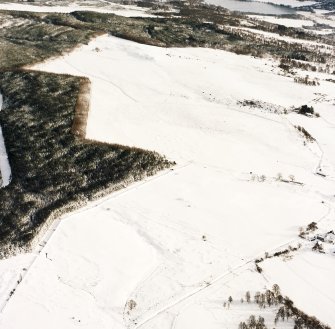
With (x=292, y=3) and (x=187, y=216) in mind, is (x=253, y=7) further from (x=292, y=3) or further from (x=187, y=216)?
(x=187, y=216)

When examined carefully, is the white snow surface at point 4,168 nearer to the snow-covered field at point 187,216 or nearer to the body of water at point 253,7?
the snow-covered field at point 187,216

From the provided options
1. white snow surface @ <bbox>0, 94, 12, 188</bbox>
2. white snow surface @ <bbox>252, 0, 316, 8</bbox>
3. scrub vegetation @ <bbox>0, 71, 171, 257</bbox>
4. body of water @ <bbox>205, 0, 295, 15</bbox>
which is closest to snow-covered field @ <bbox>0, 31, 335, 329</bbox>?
scrub vegetation @ <bbox>0, 71, 171, 257</bbox>

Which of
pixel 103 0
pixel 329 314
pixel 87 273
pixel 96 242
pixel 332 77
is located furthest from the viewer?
pixel 103 0

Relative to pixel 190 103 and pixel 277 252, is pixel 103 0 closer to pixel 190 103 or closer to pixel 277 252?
pixel 190 103

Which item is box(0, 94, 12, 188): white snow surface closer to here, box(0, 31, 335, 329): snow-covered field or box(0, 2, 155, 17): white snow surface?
box(0, 31, 335, 329): snow-covered field

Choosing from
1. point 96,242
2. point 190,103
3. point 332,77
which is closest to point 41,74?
point 190,103

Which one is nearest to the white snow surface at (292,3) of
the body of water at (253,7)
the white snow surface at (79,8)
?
the body of water at (253,7)
